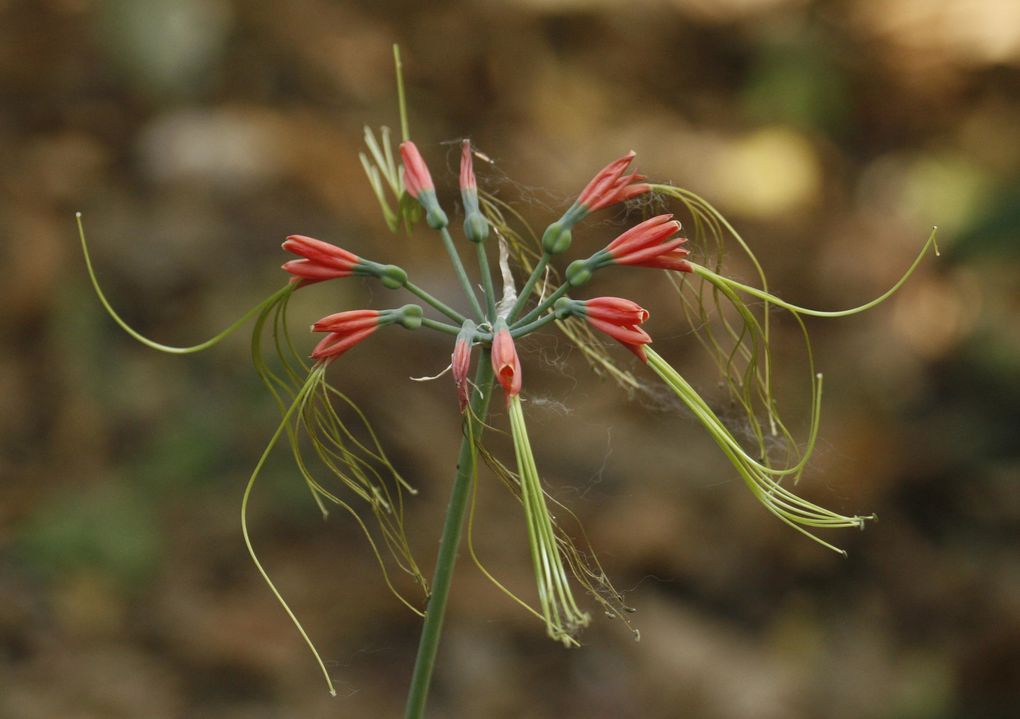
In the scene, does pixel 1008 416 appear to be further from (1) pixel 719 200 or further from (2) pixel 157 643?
(2) pixel 157 643

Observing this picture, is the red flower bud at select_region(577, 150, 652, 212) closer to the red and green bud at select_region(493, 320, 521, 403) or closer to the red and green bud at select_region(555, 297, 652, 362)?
the red and green bud at select_region(555, 297, 652, 362)

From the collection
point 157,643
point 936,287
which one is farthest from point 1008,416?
point 157,643

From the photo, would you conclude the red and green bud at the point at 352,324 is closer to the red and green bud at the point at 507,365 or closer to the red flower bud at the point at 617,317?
the red and green bud at the point at 507,365

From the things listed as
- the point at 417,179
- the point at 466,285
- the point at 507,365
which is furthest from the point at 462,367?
the point at 417,179

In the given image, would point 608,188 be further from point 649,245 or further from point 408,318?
point 408,318


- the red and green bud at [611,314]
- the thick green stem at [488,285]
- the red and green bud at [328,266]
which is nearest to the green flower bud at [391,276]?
the red and green bud at [328,266]

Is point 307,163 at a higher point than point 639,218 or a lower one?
lower

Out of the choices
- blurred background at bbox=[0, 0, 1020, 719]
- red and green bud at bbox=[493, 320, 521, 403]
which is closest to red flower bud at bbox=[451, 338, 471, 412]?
red and green bud at bbox=[493, 320, 521, 403]
